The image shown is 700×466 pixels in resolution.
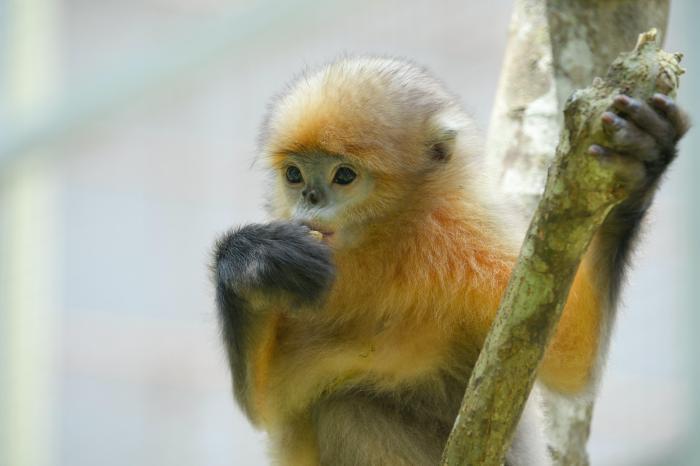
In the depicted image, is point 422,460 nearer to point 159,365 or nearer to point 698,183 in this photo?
point 698,183

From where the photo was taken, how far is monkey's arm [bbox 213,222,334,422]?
3281 mm

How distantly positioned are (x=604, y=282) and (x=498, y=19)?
7444 millimetres

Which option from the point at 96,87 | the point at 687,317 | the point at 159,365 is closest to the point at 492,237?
the point at 687,317

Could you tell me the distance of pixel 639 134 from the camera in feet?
7.81

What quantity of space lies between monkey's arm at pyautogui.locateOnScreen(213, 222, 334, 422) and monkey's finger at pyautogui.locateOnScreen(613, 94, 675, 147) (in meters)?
1.24

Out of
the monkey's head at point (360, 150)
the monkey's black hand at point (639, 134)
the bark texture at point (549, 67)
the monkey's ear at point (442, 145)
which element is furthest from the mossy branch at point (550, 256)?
the bark texture at point (549, 67)

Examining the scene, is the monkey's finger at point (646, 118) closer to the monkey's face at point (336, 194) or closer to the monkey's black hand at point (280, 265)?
the monkey's black hand at point (280, 265)

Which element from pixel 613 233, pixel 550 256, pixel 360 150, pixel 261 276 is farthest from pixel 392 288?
pixel 550 256

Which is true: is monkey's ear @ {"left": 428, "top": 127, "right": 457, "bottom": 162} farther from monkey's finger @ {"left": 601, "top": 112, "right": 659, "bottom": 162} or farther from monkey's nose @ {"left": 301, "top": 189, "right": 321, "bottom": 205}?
monkey's finger @ {"left": 601, "top": 112, "right": 659, "bottom": 162}

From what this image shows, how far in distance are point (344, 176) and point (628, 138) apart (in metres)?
1.58

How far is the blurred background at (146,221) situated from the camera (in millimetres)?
8281

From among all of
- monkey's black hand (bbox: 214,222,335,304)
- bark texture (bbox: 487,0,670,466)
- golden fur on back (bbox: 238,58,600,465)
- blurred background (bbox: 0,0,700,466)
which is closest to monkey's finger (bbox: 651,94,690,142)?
golden fur on back (bbox: 238,58,600,465)

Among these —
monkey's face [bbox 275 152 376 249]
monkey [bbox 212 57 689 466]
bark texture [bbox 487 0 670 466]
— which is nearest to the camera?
monkey [bbox 212 57 689 466]

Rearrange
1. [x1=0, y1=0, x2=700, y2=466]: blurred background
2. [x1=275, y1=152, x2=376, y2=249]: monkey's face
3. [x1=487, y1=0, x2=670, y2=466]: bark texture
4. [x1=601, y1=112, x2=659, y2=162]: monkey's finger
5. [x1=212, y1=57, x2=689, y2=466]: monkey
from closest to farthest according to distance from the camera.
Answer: [x1=601, y1=112, x2=659, y2=162]: monkey's finger → [x1=212, y1=57, x2=689, y2=466]: monkey → [x1=275, y1=152, x2=376, y2=249]: monkey's face → [x1=487, y1=0, x2=670, y2=466]: bark texture → [x1=0, y1=0, x2=700, y2=466]: blurred background
